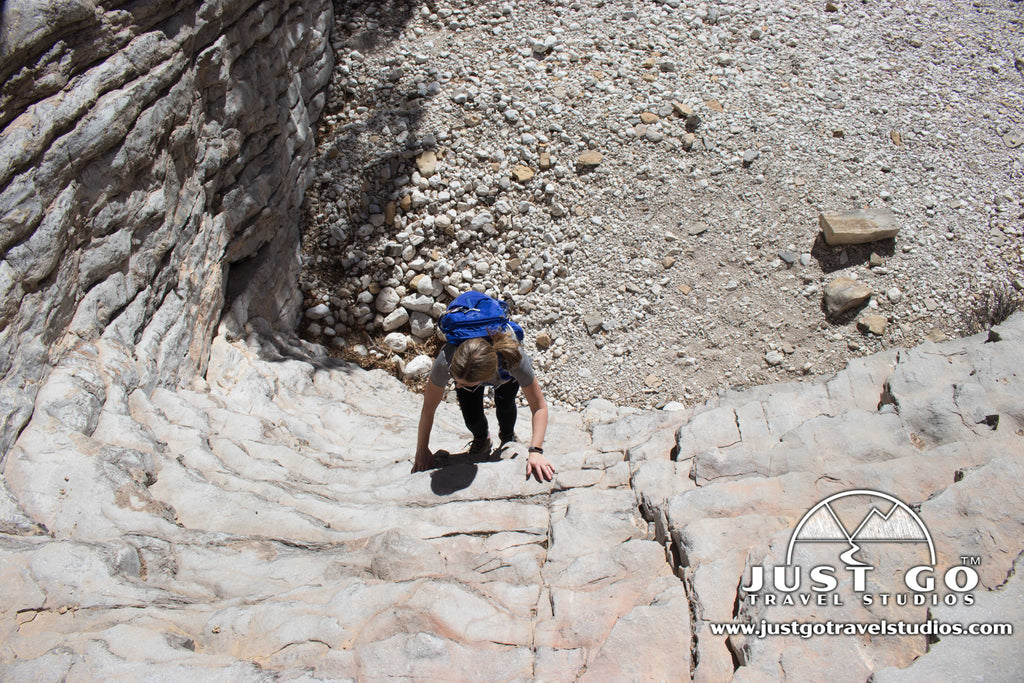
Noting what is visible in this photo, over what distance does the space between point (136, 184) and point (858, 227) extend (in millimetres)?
4919

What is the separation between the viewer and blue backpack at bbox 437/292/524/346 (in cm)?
276

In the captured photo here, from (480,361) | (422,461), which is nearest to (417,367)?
(422,461)

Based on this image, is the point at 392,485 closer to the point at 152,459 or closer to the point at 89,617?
the point at 152,459

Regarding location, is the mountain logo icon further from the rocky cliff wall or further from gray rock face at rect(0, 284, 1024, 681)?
the rocky cliff wall

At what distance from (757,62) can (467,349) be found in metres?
4.92

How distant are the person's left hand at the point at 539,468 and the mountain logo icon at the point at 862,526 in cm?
116

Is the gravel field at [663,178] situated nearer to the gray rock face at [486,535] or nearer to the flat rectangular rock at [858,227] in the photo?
the flat rectangular rock at [858,227]

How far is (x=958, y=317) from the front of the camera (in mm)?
4660

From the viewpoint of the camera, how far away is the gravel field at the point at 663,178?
492 centimetres

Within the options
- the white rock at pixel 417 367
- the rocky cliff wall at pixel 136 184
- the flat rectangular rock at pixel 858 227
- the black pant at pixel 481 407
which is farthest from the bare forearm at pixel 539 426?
the flat rectangular rock at pixel 858 227

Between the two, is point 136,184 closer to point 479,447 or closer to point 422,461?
point 422,461

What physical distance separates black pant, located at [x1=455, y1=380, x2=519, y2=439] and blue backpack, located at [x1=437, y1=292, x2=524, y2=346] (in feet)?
2.09

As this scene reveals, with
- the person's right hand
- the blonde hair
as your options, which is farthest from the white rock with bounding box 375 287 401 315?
the blonde hair

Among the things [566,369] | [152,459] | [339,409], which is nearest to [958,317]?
[566,369]
